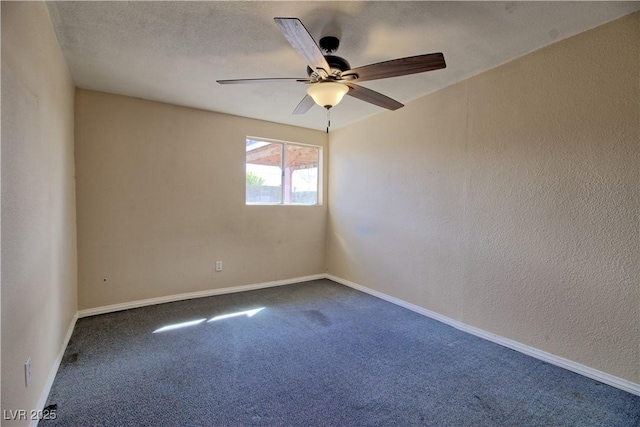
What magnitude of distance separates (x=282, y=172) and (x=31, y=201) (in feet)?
9.93

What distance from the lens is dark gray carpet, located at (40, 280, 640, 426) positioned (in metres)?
1.69

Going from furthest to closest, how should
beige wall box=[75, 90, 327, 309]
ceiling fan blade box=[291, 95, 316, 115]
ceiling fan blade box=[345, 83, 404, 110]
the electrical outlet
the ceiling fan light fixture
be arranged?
beige wall box=[75, 90, 327, 309], ceiling fan blade box=[291, 95, 316, 115], ceiling fan blade box=[345, 83, 404, 110], the ceiling fan light fixture, the electrical outlet

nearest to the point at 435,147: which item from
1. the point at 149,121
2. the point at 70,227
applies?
the point at 149,121

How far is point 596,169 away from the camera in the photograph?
204cm

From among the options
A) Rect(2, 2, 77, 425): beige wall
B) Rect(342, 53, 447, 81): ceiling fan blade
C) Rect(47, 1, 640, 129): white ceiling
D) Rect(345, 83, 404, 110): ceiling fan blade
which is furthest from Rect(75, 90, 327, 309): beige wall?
Rect(342, 53, 447, 81): ceiling fan blade

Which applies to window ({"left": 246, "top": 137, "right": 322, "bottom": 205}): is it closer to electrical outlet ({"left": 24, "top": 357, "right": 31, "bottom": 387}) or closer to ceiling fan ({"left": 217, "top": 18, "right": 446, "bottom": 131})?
ceiling fan ({"left": 217, "top": 18, "right": 446, "bottom": 131})

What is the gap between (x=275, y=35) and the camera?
2090 millimetres

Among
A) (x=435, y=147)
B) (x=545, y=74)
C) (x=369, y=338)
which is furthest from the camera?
(x=435, y=147)

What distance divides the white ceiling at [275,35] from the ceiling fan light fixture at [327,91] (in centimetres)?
36

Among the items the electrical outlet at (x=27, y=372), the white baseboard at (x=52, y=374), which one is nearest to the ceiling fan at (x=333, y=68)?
the electrical outlet at (x=27, y=372)

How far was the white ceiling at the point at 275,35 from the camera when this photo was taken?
1.82 metres

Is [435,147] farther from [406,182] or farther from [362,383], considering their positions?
[362,383]

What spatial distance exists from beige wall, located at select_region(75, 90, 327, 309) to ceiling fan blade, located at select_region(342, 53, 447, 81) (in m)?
2.46

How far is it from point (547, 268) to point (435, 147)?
4.90 ft
